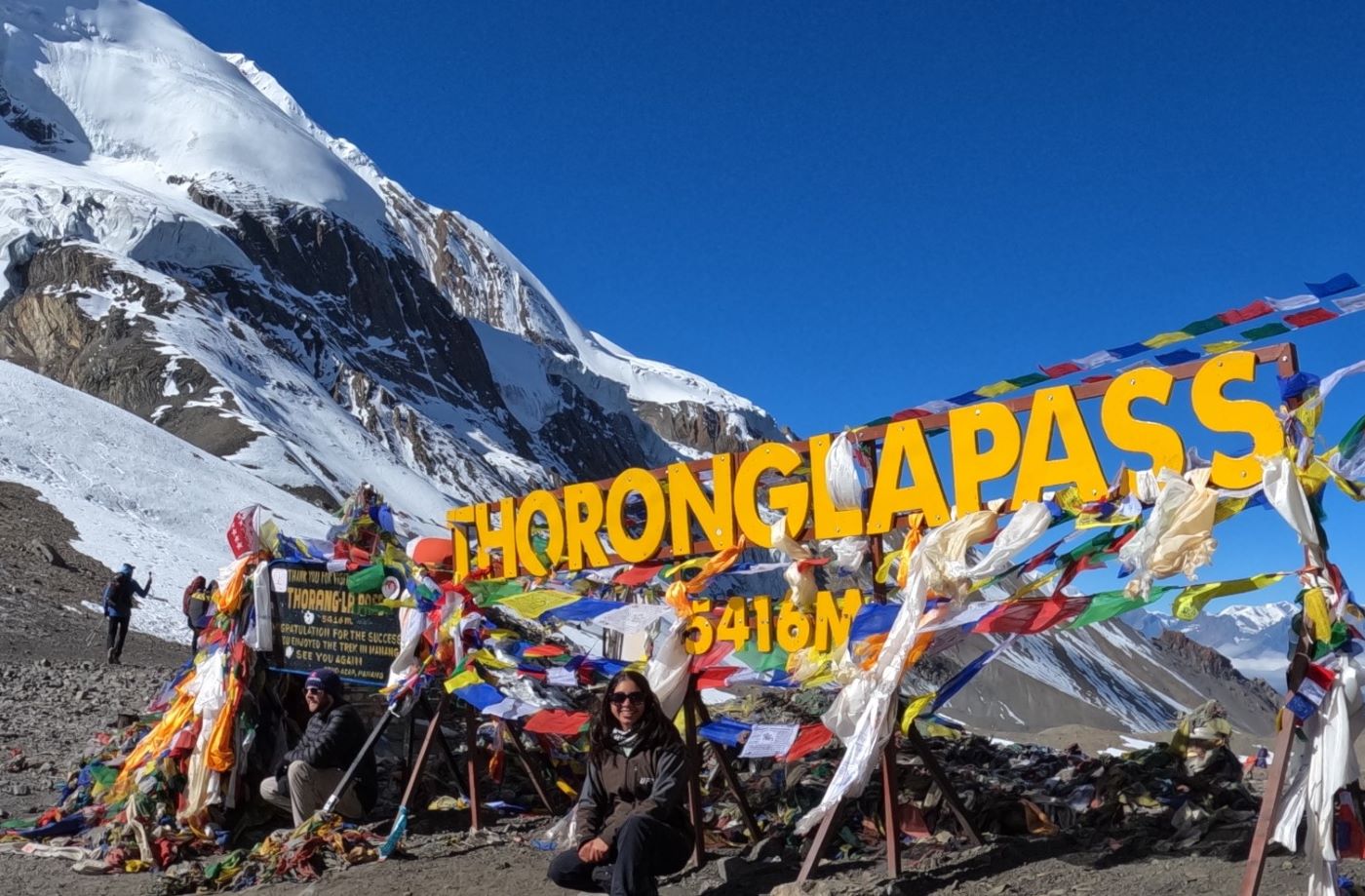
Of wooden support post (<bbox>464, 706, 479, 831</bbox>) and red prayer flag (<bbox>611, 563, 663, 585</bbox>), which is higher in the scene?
red prayer flag (<bbox>611, 563, 663, 585</bbox>)

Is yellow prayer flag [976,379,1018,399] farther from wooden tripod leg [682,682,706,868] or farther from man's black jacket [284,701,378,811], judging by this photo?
man's black jacket [284,701,378,811]

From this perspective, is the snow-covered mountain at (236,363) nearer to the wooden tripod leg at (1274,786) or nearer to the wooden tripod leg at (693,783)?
the wooden tripod leg at (693,783)

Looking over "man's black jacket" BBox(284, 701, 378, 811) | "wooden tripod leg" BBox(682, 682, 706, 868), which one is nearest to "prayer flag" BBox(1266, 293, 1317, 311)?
"wooden tripod leg" BBox(682, 682, 706, 868)

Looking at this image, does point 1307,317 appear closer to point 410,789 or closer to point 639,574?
point 639,574

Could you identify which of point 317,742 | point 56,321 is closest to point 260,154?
point 56,321

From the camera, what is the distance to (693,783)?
21.8ft

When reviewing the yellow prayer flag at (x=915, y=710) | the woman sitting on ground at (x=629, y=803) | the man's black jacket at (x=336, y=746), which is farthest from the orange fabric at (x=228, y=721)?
the yellow prayer flag at (x=915, y=710)

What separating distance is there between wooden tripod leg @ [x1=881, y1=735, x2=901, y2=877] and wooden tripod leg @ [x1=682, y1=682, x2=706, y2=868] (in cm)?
112

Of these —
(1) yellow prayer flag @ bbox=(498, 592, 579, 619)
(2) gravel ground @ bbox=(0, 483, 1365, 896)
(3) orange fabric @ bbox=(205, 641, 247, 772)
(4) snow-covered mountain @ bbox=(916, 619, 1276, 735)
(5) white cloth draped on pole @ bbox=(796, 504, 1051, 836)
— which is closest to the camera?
(2) gravel ground @ bbox=(0, 483, 1365, 896)

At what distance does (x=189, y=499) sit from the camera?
36.8 metres

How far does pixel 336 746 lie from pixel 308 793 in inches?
12.6

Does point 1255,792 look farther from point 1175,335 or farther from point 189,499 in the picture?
point 189,499

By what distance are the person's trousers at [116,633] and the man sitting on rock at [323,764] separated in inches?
404

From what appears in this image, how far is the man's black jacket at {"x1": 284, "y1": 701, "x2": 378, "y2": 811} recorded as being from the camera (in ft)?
24.5
